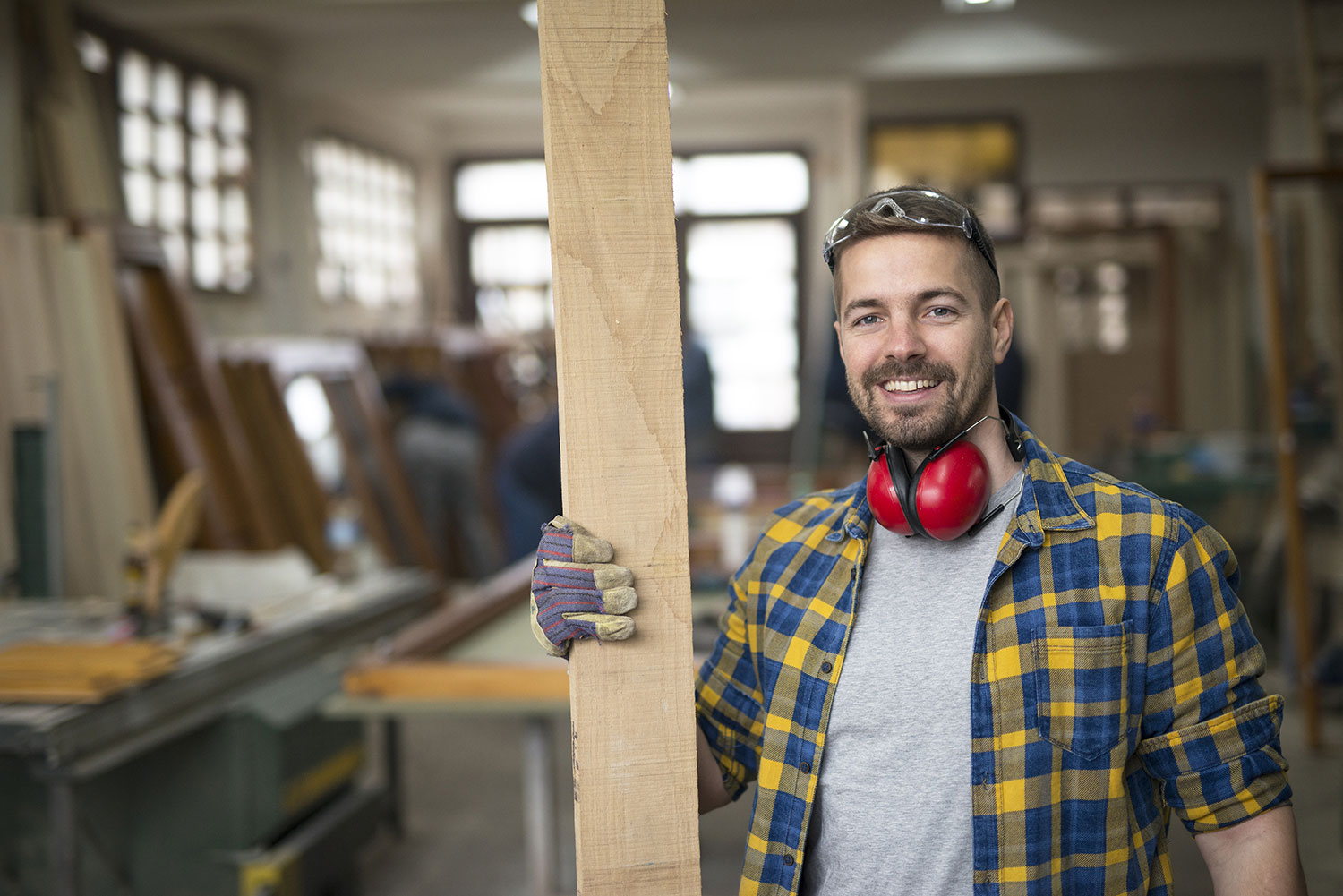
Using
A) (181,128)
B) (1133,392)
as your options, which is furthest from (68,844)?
(1133,392)

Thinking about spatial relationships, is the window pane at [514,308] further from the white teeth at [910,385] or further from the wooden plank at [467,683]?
the white teeth at [910,385]

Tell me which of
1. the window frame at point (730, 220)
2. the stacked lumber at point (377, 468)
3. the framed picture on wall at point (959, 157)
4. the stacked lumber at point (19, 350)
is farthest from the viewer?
the window frame at point (730, 220)

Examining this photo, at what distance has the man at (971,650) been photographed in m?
1.34

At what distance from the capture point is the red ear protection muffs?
1410mm

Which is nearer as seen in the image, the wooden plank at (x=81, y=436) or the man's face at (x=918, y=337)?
the man's face at (x=918, y=337)

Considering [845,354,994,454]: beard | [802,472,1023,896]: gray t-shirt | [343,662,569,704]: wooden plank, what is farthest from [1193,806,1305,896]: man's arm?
[343,662,569,704]: wooden plank

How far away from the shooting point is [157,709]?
3.00 m

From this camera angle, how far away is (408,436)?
816cm

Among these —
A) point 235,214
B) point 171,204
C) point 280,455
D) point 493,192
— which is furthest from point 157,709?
point 493,192

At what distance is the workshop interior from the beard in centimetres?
82

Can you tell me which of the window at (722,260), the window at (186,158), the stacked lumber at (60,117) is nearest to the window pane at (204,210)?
the window at (186,158)

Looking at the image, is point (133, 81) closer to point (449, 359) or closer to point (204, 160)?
point (204, 160)

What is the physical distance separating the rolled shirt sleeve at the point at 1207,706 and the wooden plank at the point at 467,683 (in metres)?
1.87

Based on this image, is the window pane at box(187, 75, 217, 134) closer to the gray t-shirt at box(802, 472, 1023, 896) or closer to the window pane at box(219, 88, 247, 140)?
the window pane at box(219, 88, 247, 140)
